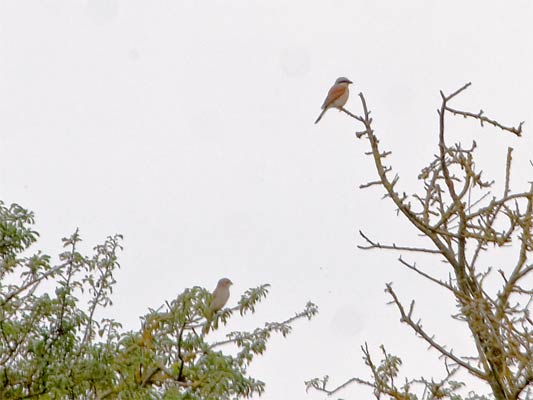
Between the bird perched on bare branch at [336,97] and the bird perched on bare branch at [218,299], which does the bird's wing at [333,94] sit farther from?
the bird perched on bare branch at [218,299]

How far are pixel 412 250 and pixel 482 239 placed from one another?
0.37 metres

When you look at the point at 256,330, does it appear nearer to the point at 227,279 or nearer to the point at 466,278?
the point at 227,279

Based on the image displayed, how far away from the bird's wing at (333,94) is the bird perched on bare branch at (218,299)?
356 centimetres

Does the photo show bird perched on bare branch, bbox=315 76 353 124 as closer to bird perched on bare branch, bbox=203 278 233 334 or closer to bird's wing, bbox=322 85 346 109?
bird's wing, bbox=322 85 346 109

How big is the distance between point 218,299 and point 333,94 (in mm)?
5093

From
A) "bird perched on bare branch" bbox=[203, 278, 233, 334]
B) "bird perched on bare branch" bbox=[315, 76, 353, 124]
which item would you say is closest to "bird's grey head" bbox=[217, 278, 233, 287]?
"bird perched on bare branch" bbox=[203, 278, 233, 334]

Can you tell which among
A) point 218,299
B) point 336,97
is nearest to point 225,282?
point 218,299

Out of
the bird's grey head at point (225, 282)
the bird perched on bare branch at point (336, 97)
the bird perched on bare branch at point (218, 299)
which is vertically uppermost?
the bird perched on bare branch at point (336, 97)

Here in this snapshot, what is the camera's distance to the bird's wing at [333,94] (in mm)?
11636

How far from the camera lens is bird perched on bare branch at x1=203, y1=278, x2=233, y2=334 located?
590cm

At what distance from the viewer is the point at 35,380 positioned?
5.87 m

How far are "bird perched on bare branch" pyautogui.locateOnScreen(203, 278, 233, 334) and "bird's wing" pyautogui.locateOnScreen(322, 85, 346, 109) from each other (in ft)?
11.7

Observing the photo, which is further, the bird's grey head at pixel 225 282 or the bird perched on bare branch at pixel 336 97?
the bird perched on bare branch at pixel 336 97

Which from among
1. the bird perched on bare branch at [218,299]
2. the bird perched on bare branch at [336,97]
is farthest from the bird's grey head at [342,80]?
the bird perched on bare branch at [218,299]
